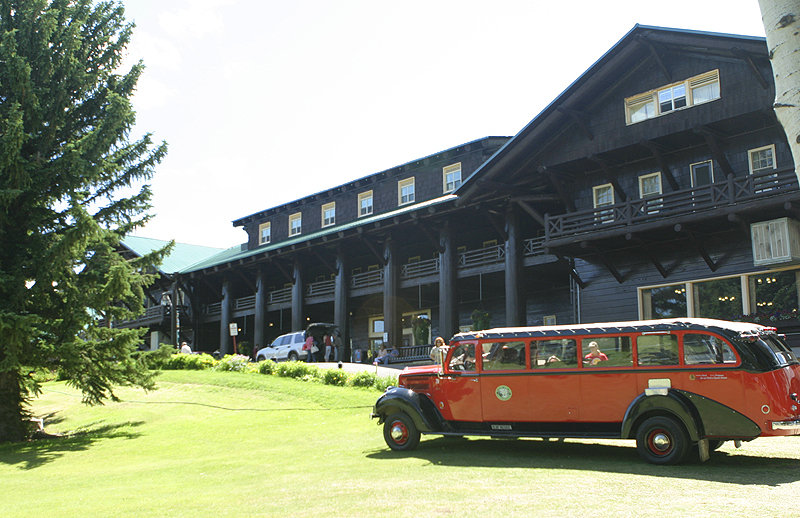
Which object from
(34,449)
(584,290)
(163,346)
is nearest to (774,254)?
(584,290)

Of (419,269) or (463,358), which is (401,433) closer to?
(463,358)

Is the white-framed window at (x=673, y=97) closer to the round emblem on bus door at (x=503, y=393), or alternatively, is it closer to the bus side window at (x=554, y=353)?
the bus side window at (x=554, y=353)

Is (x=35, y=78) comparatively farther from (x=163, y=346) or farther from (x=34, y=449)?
(x=34, y=449)

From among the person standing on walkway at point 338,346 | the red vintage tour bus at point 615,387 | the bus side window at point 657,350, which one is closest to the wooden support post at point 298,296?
the person standing on walkway at point 338,346

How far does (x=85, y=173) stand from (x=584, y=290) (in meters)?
16.4

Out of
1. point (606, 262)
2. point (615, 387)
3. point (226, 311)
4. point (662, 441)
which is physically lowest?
point (662, 441)

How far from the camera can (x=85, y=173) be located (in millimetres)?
16297

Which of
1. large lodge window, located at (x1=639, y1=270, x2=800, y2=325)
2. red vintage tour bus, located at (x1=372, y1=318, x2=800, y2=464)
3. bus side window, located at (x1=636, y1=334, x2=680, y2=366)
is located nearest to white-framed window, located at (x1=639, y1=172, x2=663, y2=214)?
large lodge window, located at (x1=639, y1=270, x2=800, y2=325)

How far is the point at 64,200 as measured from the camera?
17.3 meters

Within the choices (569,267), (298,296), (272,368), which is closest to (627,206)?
(569,267)

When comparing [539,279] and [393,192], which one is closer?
[539,279]

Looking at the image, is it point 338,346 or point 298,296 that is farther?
point 298,296

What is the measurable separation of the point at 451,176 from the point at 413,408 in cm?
2064

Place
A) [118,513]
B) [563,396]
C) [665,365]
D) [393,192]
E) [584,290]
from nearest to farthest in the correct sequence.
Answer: [118,513] < [665,365] < [563,396] < [584,290] < [393,192]
